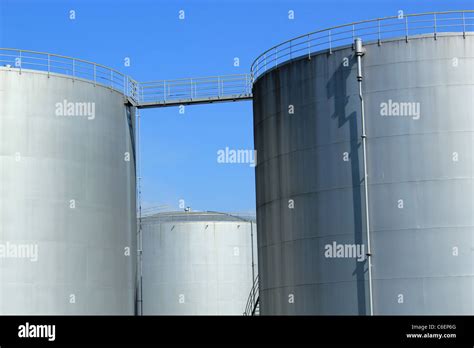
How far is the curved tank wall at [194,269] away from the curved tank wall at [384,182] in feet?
62.9

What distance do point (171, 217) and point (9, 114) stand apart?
22012 millimetres

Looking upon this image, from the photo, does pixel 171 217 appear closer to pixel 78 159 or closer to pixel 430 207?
pixel 78 159

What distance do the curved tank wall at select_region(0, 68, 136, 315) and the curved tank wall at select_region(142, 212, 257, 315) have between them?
13.9 meters

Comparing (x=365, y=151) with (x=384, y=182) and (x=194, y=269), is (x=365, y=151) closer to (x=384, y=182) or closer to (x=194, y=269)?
(x=384, y=182)

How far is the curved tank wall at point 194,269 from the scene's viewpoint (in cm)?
4997

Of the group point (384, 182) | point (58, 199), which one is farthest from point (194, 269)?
point (384, 182)

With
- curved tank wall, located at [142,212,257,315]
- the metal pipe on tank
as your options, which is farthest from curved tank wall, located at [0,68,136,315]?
curved tank wall, located at [142,212,257,315]

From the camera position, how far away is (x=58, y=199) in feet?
108

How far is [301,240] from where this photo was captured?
30.3 meters

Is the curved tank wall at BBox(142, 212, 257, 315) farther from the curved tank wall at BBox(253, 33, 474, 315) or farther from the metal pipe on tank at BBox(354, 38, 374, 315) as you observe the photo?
the metal pipe on tank at BBox(354, 38, 374, 315)

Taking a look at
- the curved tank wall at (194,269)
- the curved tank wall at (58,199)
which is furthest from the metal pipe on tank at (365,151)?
Result: the curved tank wall at (194,269)

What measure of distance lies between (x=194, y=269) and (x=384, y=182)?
76.7ft

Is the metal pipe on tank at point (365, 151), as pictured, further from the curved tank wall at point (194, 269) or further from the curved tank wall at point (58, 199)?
the curved tank wall at point (194, 269)
